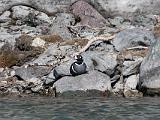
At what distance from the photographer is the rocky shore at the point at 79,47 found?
22.9 metres

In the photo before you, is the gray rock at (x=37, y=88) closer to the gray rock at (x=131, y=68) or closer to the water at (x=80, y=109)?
the water at (x=80, y=109)

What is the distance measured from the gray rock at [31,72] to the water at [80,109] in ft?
9.51

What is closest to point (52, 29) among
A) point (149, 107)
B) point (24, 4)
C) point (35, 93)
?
point (24, 4)

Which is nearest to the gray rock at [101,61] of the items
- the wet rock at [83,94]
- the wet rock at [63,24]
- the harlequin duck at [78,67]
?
the harlequin duck at [78,67]

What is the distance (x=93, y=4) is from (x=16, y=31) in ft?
22.7

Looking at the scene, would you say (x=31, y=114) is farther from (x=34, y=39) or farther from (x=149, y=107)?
(x=34, y=39)

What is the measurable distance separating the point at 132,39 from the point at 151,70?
5595 millimetres

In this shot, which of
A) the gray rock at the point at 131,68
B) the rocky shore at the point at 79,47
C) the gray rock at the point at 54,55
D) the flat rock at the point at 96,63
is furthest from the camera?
the gray rock at the point at 54,55

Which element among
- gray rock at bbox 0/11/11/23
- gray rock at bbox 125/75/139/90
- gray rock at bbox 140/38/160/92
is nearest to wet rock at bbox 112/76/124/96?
gray rock at bbox 125/75/139/90

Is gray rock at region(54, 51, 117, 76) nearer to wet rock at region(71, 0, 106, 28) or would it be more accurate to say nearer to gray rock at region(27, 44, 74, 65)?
gray rock at region(27, 44, 74, 65)

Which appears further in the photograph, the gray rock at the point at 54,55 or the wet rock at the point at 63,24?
the wet rock at the point at 63,24

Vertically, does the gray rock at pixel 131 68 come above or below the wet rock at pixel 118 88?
above

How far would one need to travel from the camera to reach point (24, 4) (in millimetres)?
36812

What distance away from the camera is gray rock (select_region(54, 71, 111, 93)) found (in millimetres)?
22409
